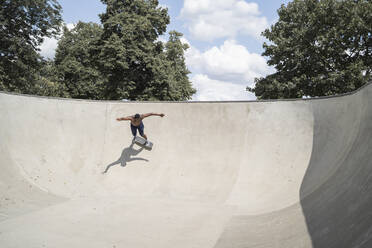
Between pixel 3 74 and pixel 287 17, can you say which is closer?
pixel 3 74

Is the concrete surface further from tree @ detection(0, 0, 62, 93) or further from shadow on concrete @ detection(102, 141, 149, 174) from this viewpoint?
tree @ detection(0, 0, 62, 93)

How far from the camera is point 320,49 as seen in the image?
17.5 m

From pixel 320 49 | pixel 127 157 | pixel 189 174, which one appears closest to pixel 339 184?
pixel 189 174

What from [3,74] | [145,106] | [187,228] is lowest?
[187,228]

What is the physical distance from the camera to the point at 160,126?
9.48m

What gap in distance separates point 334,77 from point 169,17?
1301 centimetres

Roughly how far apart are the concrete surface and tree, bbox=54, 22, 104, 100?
1994 cm

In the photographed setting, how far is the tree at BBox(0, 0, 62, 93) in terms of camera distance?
669 inches

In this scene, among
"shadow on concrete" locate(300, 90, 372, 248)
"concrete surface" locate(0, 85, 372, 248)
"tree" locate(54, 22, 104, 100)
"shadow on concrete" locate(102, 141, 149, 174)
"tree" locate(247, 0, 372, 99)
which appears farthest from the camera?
"tree" locate(54, 22, 104, 100)

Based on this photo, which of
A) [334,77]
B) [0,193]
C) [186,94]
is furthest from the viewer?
[186,94]

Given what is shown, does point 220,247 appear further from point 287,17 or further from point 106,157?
point 287,17

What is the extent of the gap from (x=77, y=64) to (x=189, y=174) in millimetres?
24540

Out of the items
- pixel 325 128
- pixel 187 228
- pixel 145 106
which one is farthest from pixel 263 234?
pixel 145 106

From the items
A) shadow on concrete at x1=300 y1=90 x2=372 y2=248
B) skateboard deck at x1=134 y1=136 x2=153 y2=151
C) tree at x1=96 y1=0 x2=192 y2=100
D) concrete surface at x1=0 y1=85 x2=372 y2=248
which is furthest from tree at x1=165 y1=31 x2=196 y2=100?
shadow on concrete at x1=300 y1=90 x2=372 y2=248
